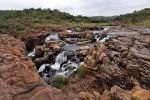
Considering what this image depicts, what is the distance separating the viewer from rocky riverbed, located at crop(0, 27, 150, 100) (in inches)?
571

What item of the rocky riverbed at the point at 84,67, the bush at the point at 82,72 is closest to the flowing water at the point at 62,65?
the rocky riverbed at the point at 84,67

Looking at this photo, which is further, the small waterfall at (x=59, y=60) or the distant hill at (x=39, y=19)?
the distant hill at (x=39, y=19)

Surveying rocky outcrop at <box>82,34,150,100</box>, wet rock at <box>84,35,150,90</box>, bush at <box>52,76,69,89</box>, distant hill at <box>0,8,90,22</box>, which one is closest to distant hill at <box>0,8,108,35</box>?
distant hill at <box>0,8,90,22</box>

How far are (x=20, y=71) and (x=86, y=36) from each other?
36240 millimetres

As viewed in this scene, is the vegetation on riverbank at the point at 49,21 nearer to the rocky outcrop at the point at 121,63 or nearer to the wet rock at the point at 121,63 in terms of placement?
the wet rock at the point at 121,63

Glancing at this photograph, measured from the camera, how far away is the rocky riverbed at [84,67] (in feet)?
47.6

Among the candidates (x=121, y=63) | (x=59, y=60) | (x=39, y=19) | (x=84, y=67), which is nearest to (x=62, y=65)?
(x=59, y=60)

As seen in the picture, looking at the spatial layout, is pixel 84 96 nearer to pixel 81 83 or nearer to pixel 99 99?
pixel 99 99

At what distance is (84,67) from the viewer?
1282 inches

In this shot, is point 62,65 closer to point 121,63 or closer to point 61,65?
point 61,65

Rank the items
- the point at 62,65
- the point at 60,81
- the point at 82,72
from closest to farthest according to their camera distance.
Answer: the point at 60,81
the point at 82,72
the point at 62,65

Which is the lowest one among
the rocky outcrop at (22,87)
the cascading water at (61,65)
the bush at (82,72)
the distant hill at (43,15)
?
the distant hill at (43,15)

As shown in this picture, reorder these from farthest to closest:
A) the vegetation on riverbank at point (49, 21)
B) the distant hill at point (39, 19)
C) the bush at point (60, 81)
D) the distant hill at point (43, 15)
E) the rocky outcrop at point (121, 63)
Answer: the distant hill at point (43, 15), the distant hill at point (39, 19), the vegetation on riverbank at point (49, 21), the bush at point (60, 81), the rocky outcrop at point (121, 63)

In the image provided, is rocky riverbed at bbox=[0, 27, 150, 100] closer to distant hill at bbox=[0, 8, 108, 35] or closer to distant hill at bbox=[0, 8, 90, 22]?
distant hill at bbox=[0, 8, 108, 35]
